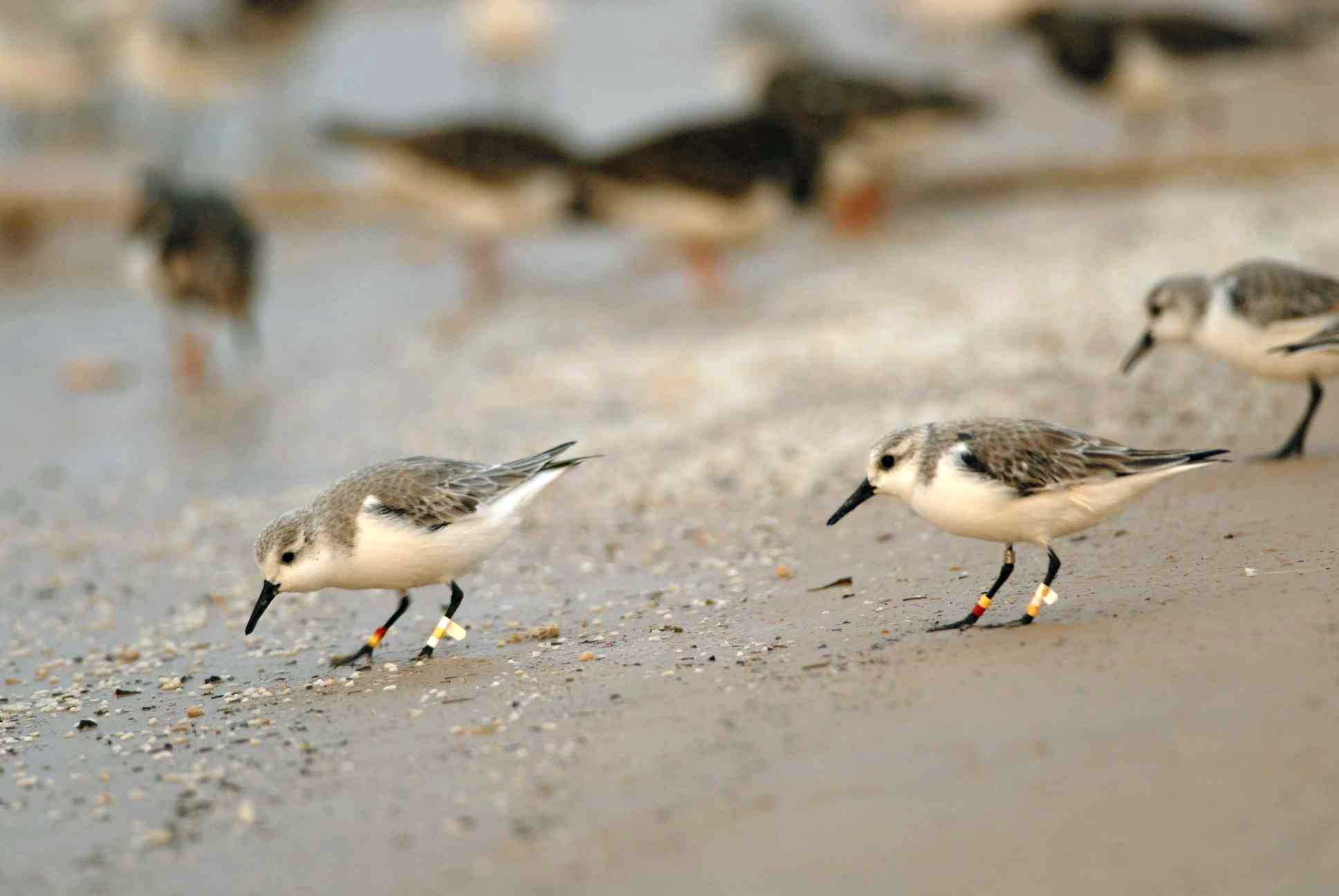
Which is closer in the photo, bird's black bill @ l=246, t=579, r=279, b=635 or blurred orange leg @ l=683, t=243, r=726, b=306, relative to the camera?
bird's black bill @ l=246, t=579, r=279, b=635

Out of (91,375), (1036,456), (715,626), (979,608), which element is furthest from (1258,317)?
(91,375)

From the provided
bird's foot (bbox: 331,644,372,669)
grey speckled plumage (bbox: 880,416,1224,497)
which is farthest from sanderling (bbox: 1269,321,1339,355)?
bird's foot (bbox: 331,644,372,669)

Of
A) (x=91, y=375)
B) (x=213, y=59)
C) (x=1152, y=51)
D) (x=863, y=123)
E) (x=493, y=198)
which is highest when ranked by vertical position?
(x=213, y=59)

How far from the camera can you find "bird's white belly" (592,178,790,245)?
12438 millimetres

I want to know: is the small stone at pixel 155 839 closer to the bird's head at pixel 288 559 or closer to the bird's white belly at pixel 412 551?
the bird's head at pixel 288 559

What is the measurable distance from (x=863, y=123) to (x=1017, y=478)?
29.0ft

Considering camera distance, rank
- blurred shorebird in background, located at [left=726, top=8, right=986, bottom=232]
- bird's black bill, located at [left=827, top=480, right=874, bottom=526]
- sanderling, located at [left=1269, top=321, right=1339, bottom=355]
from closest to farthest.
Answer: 1. bird's black bill, located at [left=827, top=480, right=874, bottom=526]
2. sanderling, located at [left=1269, top=321, right=1339, bottom=355]
3. blurred shorebird in background, located at [left=726, top=8, right=986, bottom=232]

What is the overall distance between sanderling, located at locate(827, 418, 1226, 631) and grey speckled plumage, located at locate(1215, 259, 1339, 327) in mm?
1852

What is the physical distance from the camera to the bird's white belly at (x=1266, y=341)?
21.6 ft

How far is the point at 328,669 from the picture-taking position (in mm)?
5812

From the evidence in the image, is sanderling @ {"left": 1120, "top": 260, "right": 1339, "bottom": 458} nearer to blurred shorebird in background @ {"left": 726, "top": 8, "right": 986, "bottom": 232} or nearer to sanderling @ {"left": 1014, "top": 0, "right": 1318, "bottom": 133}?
blurred shorebird in background @ {"left": 726, "top": 8, "right": 986, "bottom": 232}

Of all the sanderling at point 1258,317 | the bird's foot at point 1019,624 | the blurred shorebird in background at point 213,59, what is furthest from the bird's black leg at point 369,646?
the blurred shorebird in background at point 213,59

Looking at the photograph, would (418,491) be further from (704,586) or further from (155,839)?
(155,839)

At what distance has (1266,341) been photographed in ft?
21.8
